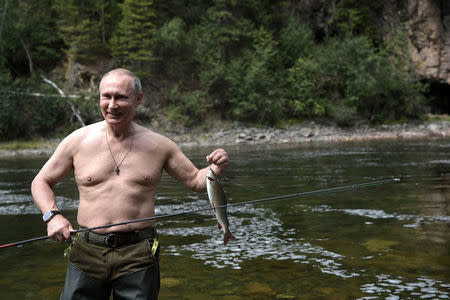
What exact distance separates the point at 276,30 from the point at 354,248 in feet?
126

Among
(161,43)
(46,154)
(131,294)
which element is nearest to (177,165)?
(131,294)

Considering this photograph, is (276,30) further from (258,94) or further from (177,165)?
(177,165)

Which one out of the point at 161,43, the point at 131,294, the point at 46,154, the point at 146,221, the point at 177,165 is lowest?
the point at 46,154

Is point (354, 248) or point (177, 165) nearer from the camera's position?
point (177, 165)

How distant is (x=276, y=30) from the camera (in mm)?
43094

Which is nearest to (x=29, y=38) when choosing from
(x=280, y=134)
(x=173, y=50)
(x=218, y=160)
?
(x=173, y=50)

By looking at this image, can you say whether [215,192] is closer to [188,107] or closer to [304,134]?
[304,134]

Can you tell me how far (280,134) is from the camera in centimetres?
3438

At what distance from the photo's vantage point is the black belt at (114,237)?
3.10 m

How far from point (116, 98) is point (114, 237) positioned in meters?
0.88

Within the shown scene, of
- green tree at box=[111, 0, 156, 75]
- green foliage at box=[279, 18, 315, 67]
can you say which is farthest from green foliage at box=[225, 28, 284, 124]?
green tree at box=[111, 0, 156, 75]

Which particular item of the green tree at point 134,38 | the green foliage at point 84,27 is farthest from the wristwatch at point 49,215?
the green foliage at point 84,27

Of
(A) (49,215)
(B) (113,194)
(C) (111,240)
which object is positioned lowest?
(C) (111,240)

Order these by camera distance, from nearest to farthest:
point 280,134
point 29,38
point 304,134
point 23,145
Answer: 1. point 23,145
2. point 304,134
3. point 280,134
4. point 29,38
